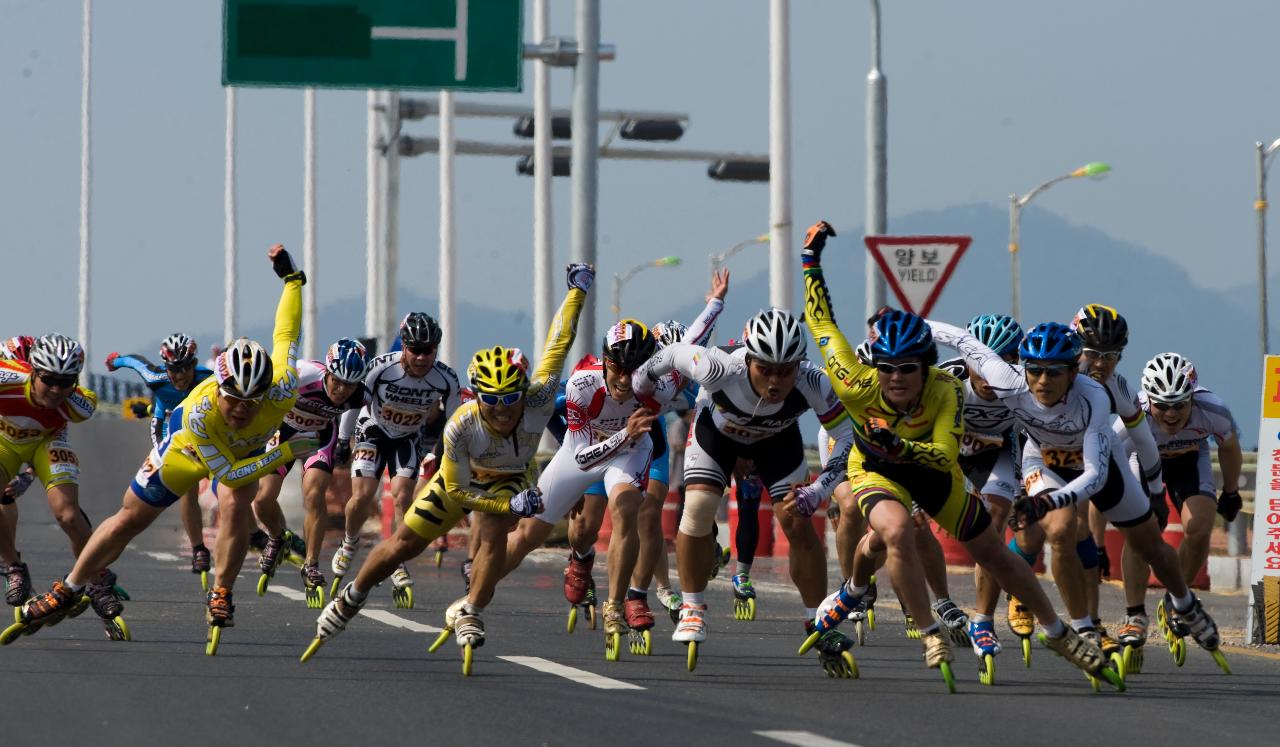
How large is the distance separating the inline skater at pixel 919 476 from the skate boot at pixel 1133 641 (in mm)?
1098

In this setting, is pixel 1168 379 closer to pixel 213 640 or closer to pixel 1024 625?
pixel 1024 625

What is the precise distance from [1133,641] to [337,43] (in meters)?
12.0

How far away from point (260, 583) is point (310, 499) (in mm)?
787

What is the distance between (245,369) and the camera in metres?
12.3

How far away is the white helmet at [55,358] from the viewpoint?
13867 mm

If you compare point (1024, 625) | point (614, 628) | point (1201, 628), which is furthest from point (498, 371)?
point (1201, 628)

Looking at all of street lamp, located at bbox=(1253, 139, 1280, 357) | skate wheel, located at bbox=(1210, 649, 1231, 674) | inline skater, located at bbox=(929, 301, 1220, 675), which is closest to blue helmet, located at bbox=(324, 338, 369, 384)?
inline skater, located at bbox=(929, 301, 1220, 675)

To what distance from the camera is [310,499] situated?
58.3ft

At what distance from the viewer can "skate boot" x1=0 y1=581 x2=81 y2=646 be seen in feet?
41.1

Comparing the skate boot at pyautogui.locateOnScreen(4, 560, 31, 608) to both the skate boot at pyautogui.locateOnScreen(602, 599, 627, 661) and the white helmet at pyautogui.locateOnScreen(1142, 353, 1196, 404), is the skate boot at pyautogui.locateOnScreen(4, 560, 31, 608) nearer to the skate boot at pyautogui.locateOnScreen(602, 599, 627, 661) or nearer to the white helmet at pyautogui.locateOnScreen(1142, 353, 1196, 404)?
the skate boot at pyautogui.locateOnScreen(602, 599, 627, 661)

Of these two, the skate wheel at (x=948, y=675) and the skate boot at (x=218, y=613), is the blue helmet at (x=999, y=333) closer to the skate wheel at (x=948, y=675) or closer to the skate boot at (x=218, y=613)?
the skate wheel at (x=948, y=675)

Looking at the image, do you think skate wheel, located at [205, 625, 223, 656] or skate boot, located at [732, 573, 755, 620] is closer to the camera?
skate wheel, located at [205, 625, 223, 656]

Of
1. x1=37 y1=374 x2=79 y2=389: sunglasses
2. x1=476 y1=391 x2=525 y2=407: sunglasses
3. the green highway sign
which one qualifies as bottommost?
x1=476 y1=391 x2=525 y2=407: sunglasses

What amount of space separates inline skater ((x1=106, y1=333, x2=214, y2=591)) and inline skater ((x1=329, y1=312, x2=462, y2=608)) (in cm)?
147
